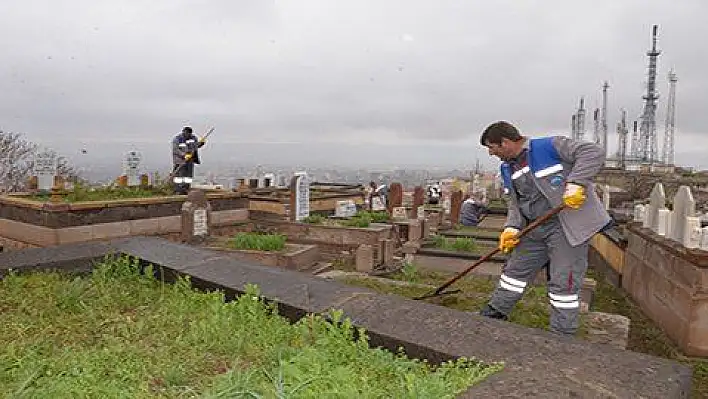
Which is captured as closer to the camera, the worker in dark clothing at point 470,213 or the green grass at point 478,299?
the green grass at point 478,299

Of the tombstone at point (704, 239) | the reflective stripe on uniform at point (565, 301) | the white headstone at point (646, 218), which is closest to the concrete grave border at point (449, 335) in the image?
the reflective stripe on uniform at point (565, 301)

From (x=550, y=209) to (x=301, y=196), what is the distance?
886 cm

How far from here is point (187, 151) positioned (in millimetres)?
13281

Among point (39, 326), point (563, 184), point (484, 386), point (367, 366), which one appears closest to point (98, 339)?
point (39, 326)

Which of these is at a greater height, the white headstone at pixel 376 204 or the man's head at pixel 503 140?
the man's head at pixel 503 140

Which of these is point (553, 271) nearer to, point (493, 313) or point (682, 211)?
point (493, 313)

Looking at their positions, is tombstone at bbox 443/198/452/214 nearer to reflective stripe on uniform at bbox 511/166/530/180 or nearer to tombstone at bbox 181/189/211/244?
tombstone at bbox 181/189/211/244

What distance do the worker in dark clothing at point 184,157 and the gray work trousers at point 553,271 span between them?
10.1 m

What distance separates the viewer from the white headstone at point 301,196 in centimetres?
1263

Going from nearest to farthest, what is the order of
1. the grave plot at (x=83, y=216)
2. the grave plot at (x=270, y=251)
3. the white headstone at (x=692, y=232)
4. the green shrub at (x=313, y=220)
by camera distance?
the white headstone at (x=692, y=232), the grave plot at (x=270, y=251), the grave plot at (x=83, y=216), the green shrub at (x=313, y=220)

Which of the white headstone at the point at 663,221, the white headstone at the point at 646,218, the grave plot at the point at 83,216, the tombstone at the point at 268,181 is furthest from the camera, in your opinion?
the tombstone at the point at 268,181

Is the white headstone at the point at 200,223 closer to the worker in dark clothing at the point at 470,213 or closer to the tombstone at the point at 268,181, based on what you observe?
the worker in dark clothing at the point at 470,213

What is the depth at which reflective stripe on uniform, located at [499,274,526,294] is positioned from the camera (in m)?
4.45

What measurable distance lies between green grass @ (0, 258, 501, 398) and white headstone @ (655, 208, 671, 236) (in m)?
6.53
